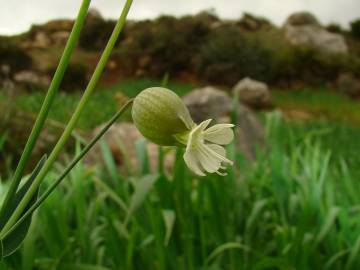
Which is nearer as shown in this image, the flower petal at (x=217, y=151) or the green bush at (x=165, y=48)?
the flower petal at (x=217, y=151)

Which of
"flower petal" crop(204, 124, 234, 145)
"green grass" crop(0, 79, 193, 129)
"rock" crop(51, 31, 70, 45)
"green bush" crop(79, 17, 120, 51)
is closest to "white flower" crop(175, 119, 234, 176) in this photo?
"flower petal" crop(204, 124, 234, 145)

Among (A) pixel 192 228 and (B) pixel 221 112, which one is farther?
(B) pixel 221 112

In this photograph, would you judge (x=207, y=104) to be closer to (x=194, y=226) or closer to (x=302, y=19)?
(x=194, y=226)

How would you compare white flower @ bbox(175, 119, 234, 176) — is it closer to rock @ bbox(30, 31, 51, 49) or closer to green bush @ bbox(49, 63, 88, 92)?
green bush @ bbox(49, 63, 88, 92)

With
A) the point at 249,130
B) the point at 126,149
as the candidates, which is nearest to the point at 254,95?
the point at 249,130

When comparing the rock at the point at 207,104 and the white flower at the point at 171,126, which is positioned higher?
the white flower at the point at 171,126

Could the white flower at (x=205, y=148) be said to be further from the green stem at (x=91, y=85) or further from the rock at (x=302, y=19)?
the rock at (x=302, y=19)

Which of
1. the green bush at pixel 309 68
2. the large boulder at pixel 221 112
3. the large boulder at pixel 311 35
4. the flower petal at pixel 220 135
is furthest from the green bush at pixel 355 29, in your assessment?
the flower petal at pixel 220 135
